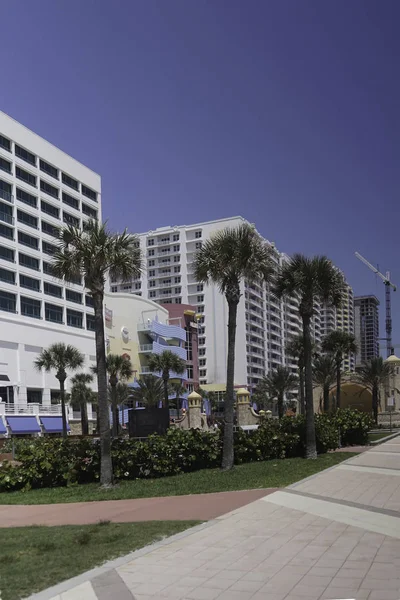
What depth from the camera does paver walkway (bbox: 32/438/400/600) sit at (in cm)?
636

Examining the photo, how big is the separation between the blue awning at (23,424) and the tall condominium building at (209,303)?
62595 millimetres

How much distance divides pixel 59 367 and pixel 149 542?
44731 millimetres

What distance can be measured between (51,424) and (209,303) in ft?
217

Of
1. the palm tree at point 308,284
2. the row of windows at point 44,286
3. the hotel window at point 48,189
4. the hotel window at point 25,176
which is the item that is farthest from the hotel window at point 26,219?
the palm tree at point 308,284

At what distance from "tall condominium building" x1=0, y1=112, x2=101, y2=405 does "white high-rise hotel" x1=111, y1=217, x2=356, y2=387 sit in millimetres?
44664

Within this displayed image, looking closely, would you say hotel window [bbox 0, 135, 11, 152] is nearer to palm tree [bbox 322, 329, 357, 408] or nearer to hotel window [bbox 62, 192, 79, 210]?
hotel window [bbox 62, 192, 79, 210]

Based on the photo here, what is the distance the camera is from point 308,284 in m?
24.5

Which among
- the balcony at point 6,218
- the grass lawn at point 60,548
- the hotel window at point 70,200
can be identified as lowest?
the grass lawn at point 60,548

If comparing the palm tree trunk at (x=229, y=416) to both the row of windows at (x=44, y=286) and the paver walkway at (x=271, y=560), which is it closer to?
the paver walkway at (x=271, y=560)

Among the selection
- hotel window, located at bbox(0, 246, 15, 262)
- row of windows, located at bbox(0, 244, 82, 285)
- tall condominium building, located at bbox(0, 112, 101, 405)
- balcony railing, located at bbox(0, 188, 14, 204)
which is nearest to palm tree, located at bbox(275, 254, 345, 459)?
tall condominium building, located at bbox(0, 112, 101, 405)

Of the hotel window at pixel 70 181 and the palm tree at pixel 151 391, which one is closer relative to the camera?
the palm tree at pixel 151 391

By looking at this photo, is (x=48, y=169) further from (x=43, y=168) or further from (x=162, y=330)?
(x=162, y=330)

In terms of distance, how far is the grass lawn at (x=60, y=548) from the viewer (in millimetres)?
7082

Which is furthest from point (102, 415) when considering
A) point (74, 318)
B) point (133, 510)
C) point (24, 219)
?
point (74, 318)
